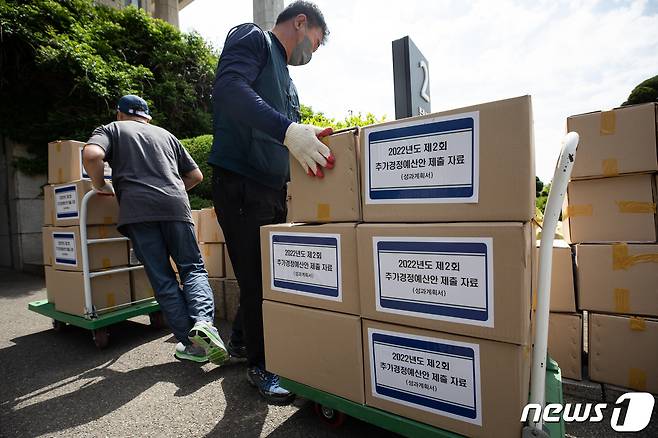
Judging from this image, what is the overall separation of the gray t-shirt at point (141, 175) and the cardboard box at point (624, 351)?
2656 millimetres

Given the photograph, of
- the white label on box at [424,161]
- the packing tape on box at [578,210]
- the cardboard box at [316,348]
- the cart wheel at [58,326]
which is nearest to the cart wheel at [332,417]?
the cardboard box at [316,348]

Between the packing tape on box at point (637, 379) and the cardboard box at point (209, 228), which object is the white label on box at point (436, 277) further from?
the cardboard box at point (209, 228)

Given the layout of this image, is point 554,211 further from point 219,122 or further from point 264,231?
point 219,122

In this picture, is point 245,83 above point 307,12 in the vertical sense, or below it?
below

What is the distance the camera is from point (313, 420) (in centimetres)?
178

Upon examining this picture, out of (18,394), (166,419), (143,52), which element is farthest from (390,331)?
(143,52)

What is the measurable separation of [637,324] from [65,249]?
4050 millimetres

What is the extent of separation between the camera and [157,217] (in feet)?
7.88

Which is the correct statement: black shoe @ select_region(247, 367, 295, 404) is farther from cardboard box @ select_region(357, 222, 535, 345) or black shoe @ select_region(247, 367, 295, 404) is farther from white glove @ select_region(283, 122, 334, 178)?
white glove @ select_region(283, 122, 334, 178)

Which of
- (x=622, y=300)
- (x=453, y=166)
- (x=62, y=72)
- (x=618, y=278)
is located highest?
(x=62, y=72)

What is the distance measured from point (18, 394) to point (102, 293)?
3.08 ft

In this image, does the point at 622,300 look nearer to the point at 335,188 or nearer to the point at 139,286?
the point at 335,188

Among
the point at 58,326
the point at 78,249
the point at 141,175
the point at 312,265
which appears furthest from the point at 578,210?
the point at 58,326

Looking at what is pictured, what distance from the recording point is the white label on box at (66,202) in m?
2.97
